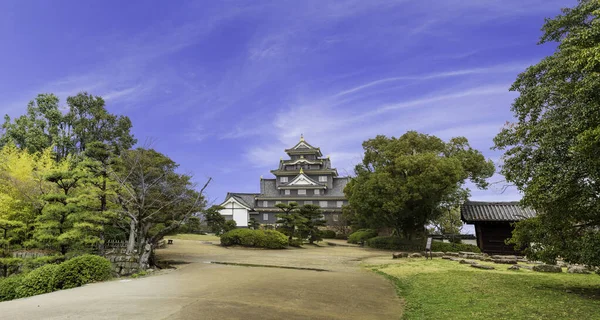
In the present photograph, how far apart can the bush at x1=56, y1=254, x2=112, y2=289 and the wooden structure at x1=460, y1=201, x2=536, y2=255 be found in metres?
18.8

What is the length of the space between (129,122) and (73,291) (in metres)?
24.5

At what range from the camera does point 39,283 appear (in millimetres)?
10305

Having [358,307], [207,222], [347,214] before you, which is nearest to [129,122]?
[207,222]

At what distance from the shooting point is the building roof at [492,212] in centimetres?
1972

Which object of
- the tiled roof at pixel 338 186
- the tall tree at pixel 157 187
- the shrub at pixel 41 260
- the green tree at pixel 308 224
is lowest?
the shrub at pixel 41 260

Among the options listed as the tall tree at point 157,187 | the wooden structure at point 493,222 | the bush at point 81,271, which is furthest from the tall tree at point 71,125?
the wooden structure at point 493,222

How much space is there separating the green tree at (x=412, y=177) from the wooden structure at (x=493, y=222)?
221cm

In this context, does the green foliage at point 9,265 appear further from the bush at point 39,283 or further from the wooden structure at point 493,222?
the wooden structure at point 493,222

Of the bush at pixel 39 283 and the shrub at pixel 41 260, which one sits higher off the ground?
the shrub at pixel 41 260

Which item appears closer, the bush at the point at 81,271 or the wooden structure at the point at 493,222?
the bush at the point at 81,271

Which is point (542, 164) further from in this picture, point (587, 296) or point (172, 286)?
point (172, 286)

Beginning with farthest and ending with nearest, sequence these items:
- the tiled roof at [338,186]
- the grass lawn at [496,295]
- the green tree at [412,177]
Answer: the tiled roof at [338,186] < the green tree at [412,177] < the grass lawn at [496,295]

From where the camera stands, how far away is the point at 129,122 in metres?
30.7

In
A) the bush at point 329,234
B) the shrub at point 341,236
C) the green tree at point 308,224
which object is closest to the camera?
the green tree at point 308,224
